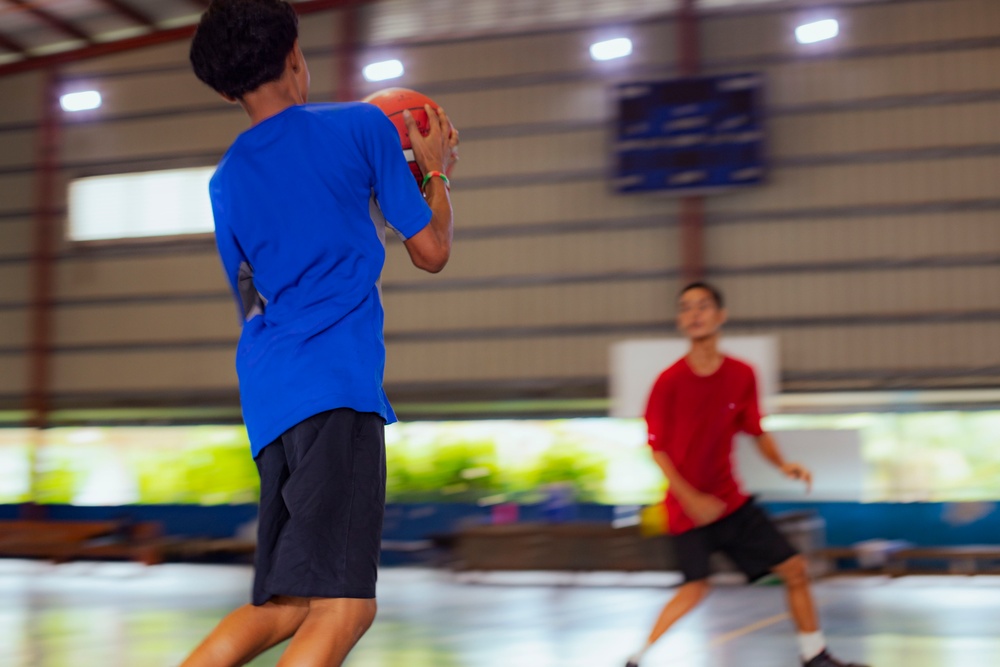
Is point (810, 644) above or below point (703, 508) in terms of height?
below

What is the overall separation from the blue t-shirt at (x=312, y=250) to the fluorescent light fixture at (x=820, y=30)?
13666 mm

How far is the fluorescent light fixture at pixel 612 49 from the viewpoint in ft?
50.8

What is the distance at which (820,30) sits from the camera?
48.1ft

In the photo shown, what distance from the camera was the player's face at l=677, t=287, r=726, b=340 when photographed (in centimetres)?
446

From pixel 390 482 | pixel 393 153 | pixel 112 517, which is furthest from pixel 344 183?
pixel 112 517

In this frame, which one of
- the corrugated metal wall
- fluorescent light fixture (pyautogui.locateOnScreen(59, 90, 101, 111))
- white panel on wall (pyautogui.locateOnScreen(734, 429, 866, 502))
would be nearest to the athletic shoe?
white panel on wall (pyautogui.locateOnScreen(734, 429, 866, 502))

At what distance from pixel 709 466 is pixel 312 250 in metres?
2.81

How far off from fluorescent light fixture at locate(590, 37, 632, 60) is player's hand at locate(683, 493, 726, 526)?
11.9 meters

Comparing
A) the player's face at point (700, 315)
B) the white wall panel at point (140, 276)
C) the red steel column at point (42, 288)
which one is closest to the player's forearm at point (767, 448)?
the player's face at point (700, 315)

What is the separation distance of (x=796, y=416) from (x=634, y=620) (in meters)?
7.88

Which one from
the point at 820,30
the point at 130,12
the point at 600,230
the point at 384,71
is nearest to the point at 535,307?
the point at 600,230

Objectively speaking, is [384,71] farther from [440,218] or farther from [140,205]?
[440,218]

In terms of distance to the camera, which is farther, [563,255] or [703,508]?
[563,255]

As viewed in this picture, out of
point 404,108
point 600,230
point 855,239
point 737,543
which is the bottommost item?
point 737,543
